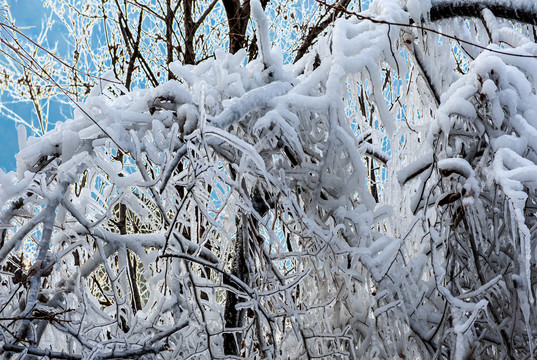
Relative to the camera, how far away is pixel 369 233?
2.00 m

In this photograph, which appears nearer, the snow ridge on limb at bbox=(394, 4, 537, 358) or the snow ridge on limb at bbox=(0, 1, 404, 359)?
the snow ridge on limb at bbox=(394, 4, 537, 358)

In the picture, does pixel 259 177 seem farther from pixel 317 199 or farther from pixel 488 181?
pixel 488 181

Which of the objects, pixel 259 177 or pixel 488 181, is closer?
pixel 488 181

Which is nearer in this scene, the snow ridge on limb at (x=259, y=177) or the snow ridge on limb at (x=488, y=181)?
the snow ridge on limb at (x=488, y=181)

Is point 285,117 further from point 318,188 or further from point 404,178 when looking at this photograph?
point 404,178

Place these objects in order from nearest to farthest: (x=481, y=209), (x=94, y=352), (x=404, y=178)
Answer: (x=94, y=352), (x=481, y=209), (x=404, y=178)

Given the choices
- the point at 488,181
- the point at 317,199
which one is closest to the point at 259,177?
the point at 317,199

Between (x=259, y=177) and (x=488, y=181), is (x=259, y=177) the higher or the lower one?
the higher one

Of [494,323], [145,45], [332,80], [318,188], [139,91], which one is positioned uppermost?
[145,45]

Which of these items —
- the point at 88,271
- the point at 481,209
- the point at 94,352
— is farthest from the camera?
the point at 88,271

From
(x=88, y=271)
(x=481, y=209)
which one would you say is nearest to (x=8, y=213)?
(x=88, y=271)

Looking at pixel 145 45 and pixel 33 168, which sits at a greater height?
pixel 145 45

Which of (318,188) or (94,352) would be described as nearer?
(94,352)

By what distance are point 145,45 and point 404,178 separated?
5353 millimetres
